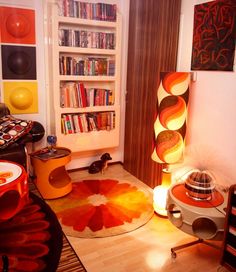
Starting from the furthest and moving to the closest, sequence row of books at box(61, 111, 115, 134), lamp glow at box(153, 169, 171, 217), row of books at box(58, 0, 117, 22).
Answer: row of books at box(61, 111, 115, 134) < row of books at box(58, 0, 117, 22) < lamp glow at box(153, 169, 171, 217)

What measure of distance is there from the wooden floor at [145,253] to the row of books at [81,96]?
152 cm

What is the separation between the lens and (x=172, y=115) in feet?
7.71

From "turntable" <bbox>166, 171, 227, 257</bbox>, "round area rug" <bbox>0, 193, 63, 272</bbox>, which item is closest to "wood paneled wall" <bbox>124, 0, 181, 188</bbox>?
"turntable" <bbox>166, 171, 227, 257</bbox>

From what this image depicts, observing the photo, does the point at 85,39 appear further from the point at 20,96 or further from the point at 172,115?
the point at 172,115

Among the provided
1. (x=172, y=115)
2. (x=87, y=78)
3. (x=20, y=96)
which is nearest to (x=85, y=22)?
(x=87, y=78)

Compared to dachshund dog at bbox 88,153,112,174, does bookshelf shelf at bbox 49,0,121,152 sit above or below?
above

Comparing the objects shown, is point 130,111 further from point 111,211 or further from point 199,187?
point 199,187

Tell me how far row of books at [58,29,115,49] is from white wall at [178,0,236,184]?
92 centimetres

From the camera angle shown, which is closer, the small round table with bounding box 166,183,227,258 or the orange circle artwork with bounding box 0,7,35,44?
the small round table with bounding box 166,183,227,258

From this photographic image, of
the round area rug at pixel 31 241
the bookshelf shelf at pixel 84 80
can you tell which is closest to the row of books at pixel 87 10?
the bookshelf shelf at pixel 84 80

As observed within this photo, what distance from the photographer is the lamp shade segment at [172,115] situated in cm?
233

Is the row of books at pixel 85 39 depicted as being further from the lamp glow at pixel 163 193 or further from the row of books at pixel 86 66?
the lamp glow at pixel 163 193

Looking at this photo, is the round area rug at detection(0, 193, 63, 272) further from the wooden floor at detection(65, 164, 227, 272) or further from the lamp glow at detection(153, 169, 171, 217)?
the lamp glow at detection(153, 169, 171, 217)

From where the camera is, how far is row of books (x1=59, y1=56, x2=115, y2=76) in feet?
10.0
